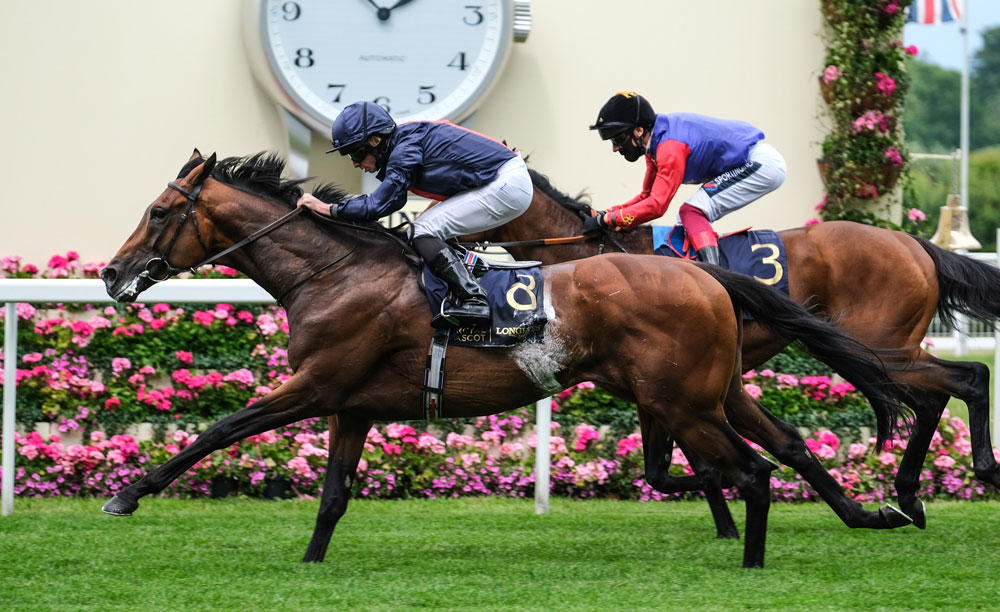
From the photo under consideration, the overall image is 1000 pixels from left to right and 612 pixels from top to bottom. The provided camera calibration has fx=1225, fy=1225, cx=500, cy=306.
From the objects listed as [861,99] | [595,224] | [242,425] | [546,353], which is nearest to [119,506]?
[242,425]

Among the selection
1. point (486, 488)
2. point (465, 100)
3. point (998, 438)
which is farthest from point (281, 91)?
point (998, 438)

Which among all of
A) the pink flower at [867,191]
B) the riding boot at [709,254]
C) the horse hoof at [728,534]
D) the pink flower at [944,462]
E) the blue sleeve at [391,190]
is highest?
the blue sleeve at [391,190]

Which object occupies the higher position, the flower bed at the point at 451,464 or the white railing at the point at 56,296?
the white railing at the point at 56,296

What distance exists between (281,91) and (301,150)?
37 cm

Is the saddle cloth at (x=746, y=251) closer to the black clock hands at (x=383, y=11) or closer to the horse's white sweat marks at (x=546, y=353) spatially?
the horse's white sweat marks at (x=546, y=353)

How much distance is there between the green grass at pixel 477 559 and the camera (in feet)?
13.2

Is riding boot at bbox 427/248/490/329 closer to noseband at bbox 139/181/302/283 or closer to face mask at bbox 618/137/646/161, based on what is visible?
noseband at bbox 139/181/302/283

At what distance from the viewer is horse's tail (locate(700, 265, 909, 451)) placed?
4656mm

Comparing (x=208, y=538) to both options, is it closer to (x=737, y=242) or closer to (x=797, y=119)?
(x=737, y=242)

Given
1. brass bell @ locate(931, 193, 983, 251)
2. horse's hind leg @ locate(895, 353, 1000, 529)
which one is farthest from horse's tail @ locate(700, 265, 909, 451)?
brass bell @ locate(931, 193, 983, 251)

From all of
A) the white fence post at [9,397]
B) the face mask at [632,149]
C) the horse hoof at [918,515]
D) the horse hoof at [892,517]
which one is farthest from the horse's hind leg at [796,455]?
the white fence post at [9,397]

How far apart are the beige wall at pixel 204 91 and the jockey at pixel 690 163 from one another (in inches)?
76.9

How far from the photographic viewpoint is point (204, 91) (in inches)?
291

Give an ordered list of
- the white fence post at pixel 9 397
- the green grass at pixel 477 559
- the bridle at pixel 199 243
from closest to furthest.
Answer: the green grass at pixel 477 559 < the bridle at pixel 199 243 < the white fence post at pixel 9 397
